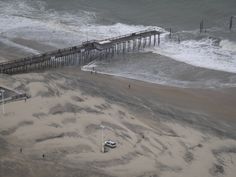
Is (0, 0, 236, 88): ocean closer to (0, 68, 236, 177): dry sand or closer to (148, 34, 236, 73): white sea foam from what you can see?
(148, 34, 236, 73): white sea foam

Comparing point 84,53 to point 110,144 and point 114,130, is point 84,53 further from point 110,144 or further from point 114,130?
point 110,144

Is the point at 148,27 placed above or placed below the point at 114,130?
above

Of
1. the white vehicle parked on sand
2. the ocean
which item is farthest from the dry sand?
the ocean

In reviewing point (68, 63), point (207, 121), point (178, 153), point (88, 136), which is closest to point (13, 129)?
point (88, 136)

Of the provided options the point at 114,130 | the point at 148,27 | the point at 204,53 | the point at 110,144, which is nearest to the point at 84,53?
the point at 204,53

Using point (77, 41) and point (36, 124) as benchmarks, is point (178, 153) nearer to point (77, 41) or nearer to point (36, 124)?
point (36, 124)
